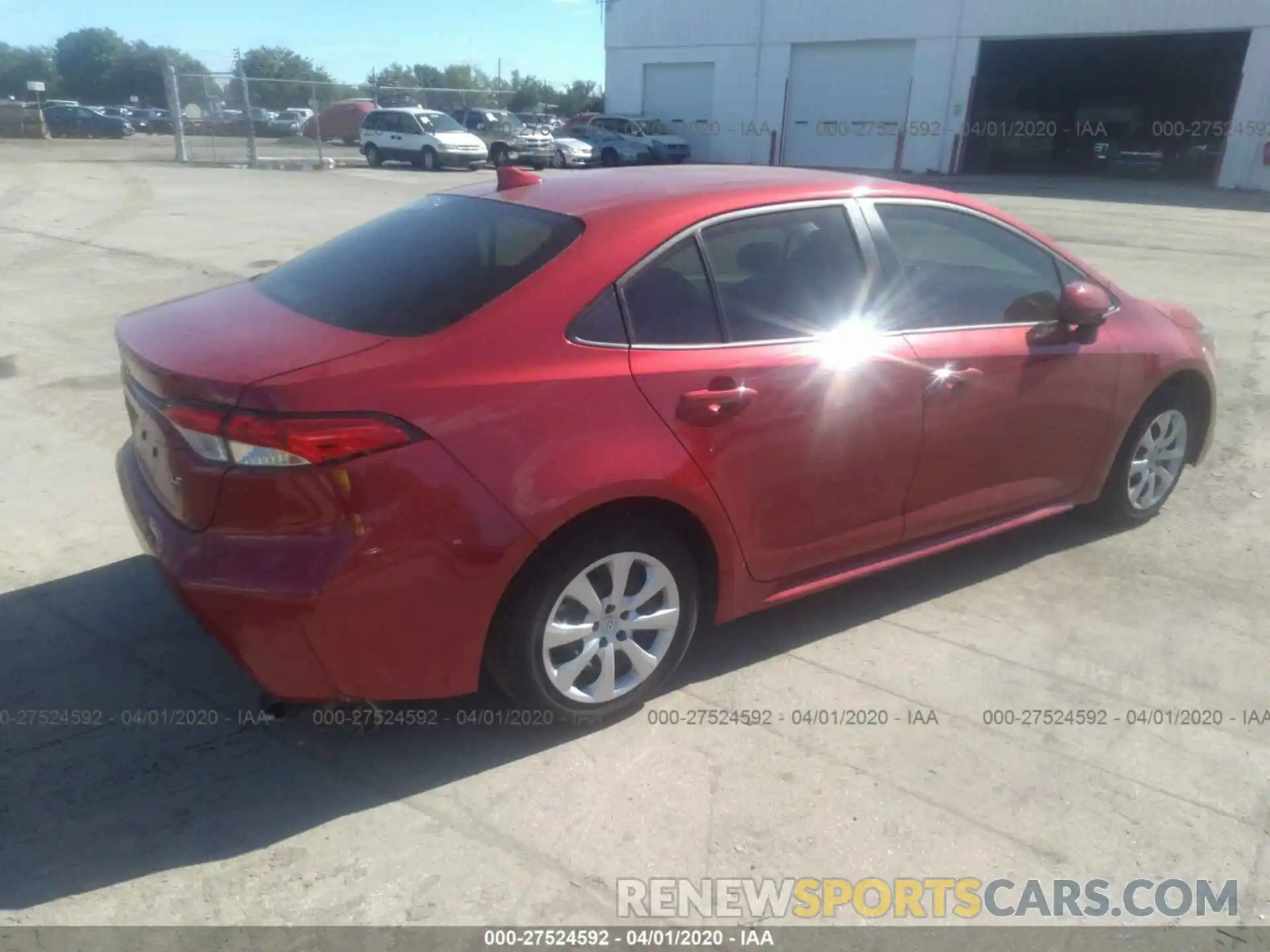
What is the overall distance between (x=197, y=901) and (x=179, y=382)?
134 centimetres

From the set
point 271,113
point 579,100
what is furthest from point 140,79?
point 271,113

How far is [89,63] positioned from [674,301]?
355ft

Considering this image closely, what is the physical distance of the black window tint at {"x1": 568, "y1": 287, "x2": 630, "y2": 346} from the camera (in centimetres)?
302

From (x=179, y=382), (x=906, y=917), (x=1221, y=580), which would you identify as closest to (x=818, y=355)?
(x=906, y=917)

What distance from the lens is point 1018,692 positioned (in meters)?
3.57

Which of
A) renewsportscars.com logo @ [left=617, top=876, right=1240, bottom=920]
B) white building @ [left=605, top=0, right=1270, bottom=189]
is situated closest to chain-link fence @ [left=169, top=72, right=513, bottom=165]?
white building @ [left=605, top=0, right=1270, bottom=189]

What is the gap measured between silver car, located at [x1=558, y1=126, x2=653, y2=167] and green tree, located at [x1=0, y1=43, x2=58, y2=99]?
6683 cm

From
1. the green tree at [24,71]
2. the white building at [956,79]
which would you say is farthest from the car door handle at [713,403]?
the green tree at [24,71]

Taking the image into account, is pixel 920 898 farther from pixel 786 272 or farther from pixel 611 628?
pixel 786 272

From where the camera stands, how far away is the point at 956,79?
3294cm

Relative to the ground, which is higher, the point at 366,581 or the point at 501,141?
the point at 366,581

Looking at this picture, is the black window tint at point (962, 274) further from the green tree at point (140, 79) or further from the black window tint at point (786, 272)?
the green tree at point (140, 79)

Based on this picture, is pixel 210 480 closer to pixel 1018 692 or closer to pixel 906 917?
pixel 906 917

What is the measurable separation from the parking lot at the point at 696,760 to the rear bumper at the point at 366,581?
0.43 m
